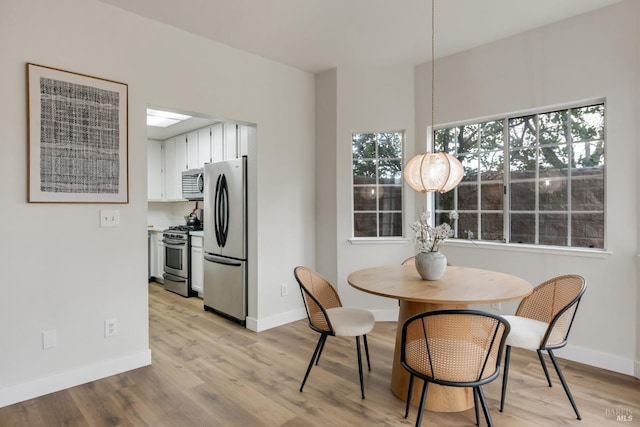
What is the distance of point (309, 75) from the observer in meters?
4.20

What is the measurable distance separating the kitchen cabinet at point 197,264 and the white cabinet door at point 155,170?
173cm

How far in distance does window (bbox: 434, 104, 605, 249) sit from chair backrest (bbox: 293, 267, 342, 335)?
1.79 metres

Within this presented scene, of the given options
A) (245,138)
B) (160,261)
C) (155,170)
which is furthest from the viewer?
(155,170)

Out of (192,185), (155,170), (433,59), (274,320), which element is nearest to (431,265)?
(274,320)

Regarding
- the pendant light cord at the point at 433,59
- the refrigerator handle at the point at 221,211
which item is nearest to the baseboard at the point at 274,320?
the refrigerator handle at the point at 221,211

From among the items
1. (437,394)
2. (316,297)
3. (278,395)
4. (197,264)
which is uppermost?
(316,297)

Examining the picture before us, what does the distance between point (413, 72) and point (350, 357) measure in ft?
9.92

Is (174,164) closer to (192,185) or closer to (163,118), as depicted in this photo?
(192,185)

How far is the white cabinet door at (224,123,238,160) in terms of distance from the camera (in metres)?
4.48

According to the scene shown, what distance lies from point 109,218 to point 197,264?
93.7 inches

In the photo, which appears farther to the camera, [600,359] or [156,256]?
[156,256]

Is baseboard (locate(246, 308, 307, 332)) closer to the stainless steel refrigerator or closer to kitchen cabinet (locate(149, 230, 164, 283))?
the stainless steel refrigerator

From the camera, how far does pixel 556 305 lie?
93.2 inches

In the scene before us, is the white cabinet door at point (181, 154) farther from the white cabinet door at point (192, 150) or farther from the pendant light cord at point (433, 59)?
the pendant light cord at point (433, 59)
